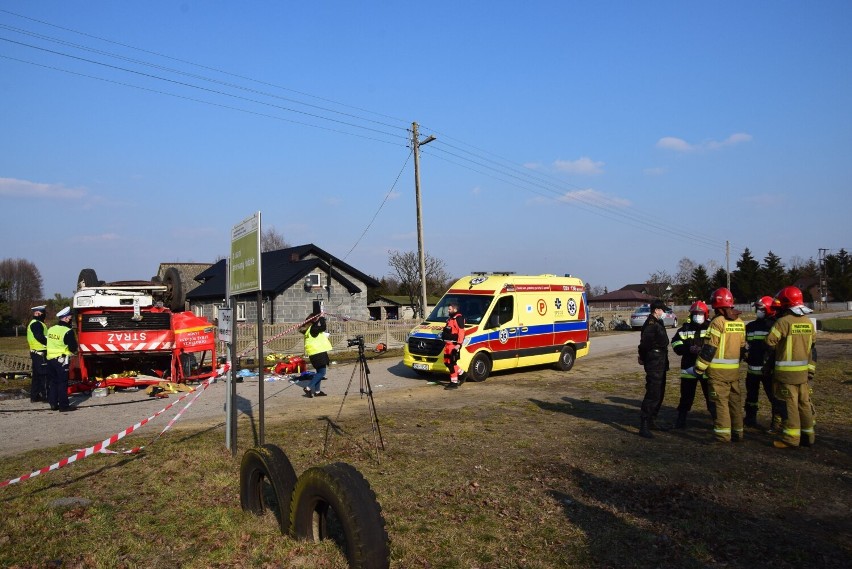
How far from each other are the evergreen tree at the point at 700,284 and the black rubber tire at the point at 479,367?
6008 centimetres

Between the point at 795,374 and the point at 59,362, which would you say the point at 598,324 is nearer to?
the point at 795,374

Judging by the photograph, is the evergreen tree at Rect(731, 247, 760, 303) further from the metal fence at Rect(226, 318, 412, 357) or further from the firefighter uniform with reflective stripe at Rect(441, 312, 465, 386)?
the firefighter uniform with reflective stripe at Rect(441, 312, 465, 386)

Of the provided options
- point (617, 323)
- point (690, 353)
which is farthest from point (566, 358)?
point (617, 323)

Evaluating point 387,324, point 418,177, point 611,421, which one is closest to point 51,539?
point 611,421

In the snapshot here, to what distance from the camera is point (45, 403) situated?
476 inches

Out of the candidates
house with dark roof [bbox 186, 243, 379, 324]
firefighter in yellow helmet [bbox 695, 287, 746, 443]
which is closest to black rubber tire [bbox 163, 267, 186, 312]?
firefighter in yellow helmet [bbox 695, 287, 746, 443]

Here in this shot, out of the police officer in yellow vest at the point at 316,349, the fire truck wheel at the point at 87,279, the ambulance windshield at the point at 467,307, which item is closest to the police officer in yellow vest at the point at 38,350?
the fire truck wheel at the point at 87,279

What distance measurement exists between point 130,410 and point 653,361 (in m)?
8.97

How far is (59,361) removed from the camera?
36.1ft

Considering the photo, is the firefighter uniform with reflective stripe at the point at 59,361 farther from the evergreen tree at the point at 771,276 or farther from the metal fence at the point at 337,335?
the evergreen tree at the point at 771,276

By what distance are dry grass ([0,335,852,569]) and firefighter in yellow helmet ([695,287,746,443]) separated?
357 millimetres

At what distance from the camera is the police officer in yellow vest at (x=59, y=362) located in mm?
10984

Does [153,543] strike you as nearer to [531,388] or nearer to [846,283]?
[531,388]

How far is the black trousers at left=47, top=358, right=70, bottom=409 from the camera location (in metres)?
11.0
